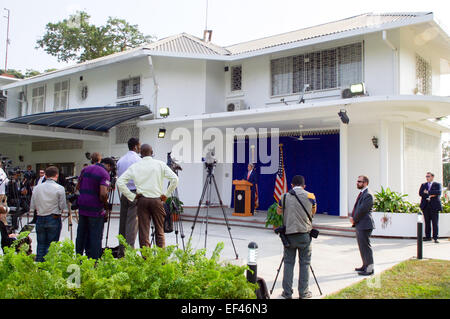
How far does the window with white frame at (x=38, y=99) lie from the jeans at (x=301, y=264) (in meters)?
17.1

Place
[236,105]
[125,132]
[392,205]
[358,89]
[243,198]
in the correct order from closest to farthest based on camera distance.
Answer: [392,205] → [358,89] → [243,198] → [236,105] → [125,132]

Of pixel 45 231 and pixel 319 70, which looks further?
pixel 319 70

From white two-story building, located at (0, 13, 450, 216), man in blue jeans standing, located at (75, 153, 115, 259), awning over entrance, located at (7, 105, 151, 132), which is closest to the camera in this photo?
man in blue jeans standing, located at (75, 153, 115, 259)

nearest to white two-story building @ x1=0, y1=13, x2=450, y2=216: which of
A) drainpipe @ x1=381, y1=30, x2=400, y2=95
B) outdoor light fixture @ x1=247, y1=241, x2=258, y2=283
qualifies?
drainpipe @ x1=381, y1=30, x2=400, y2=95

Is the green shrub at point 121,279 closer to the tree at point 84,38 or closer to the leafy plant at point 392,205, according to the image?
the leafy plant at point 392,205

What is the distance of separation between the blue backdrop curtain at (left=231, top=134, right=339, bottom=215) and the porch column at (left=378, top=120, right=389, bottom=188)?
164cm

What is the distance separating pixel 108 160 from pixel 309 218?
343 centimetres

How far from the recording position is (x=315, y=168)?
1298 centimetres

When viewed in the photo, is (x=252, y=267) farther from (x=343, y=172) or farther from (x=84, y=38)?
(x=84, y=38)

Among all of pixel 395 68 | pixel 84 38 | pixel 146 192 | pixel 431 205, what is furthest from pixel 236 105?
pixel 84 38

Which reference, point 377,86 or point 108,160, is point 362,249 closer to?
point 108,160

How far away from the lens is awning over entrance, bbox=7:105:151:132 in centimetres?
1334

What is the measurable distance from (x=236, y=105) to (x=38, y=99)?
10.7 m

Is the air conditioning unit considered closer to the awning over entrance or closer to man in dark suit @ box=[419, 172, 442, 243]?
the awning over entrance
